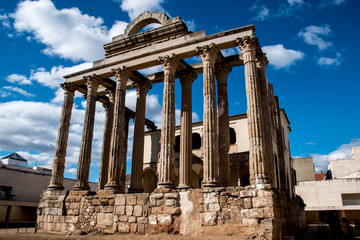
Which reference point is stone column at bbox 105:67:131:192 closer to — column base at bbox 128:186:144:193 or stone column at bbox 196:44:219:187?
column base at bbox 128:186:144:193

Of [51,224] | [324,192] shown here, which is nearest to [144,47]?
[51,224]

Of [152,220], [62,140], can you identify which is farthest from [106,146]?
[152,220]

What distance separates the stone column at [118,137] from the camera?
53.8ft

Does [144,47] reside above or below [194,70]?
above

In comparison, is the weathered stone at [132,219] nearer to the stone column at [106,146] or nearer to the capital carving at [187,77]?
the stone column at [106,146]

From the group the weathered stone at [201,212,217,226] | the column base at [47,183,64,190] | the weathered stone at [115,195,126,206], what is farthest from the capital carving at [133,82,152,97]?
the weathered stone at [201,212,217,226]

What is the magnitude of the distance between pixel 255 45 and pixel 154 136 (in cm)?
1598

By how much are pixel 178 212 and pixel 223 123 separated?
5834 millimetres

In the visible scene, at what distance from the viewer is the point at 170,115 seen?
15.7 meters

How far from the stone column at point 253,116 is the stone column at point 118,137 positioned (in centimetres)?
750

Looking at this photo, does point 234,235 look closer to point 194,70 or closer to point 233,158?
point 194,70

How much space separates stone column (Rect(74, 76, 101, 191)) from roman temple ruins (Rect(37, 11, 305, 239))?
61 millimetres

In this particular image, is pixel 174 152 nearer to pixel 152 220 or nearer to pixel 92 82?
pixel 152 220

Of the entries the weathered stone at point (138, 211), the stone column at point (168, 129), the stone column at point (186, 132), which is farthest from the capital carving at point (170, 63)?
the weathered stone at point (138, 211)
